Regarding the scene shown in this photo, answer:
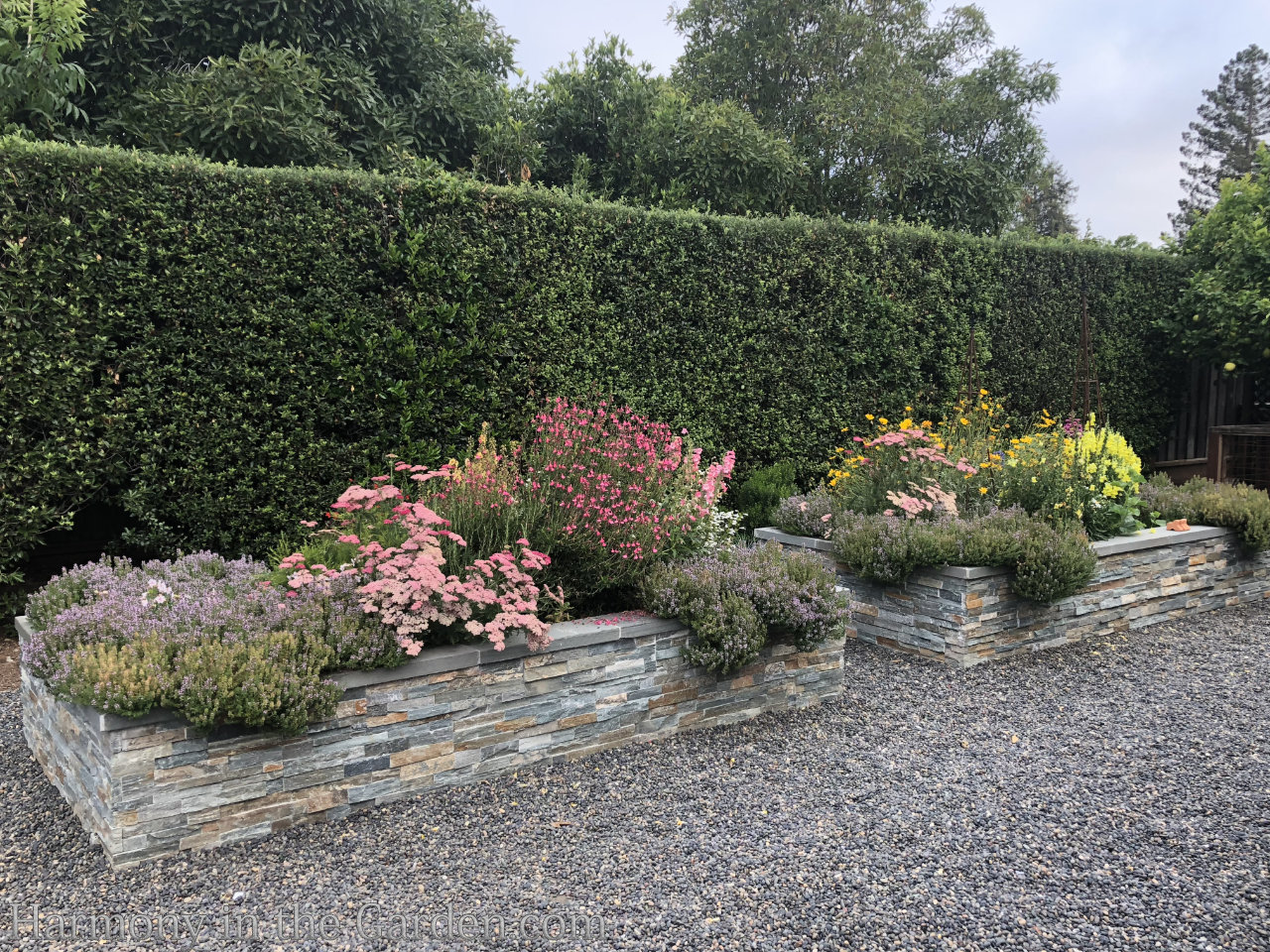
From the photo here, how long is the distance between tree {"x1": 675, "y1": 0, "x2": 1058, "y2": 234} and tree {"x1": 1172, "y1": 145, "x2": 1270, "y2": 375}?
→ 319 centimetres

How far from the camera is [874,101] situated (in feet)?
37.8

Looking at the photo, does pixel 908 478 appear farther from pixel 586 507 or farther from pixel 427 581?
pixel 427 581

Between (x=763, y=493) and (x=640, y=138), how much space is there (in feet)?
16.9

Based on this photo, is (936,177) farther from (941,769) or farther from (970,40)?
(941,769)

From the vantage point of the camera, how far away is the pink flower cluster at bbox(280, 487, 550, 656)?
2.99 meters

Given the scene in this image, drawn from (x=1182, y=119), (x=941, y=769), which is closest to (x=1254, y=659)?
(x=941, y=769)

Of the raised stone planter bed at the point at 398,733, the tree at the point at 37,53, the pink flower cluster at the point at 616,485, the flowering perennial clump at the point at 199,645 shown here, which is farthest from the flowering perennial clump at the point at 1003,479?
the tree at the point at 37,53

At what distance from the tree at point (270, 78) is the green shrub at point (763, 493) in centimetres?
426

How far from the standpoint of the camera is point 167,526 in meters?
4.63

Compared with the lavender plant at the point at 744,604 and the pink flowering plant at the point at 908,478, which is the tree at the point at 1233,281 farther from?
the lavender plant at the point at 744,604

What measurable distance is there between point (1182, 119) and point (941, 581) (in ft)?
111

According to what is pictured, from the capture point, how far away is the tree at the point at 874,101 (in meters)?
11.7

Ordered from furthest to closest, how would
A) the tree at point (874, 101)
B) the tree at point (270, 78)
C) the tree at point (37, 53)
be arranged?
the tree at point (874, 101)
the tree at point (270, 78)
the tree at point (37, 53)

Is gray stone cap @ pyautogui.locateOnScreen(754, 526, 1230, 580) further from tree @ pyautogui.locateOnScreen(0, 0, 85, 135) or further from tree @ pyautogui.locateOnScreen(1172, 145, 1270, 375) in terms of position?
tree @ pyautogui.locateOnScreen(0, 0, 85, 135)
